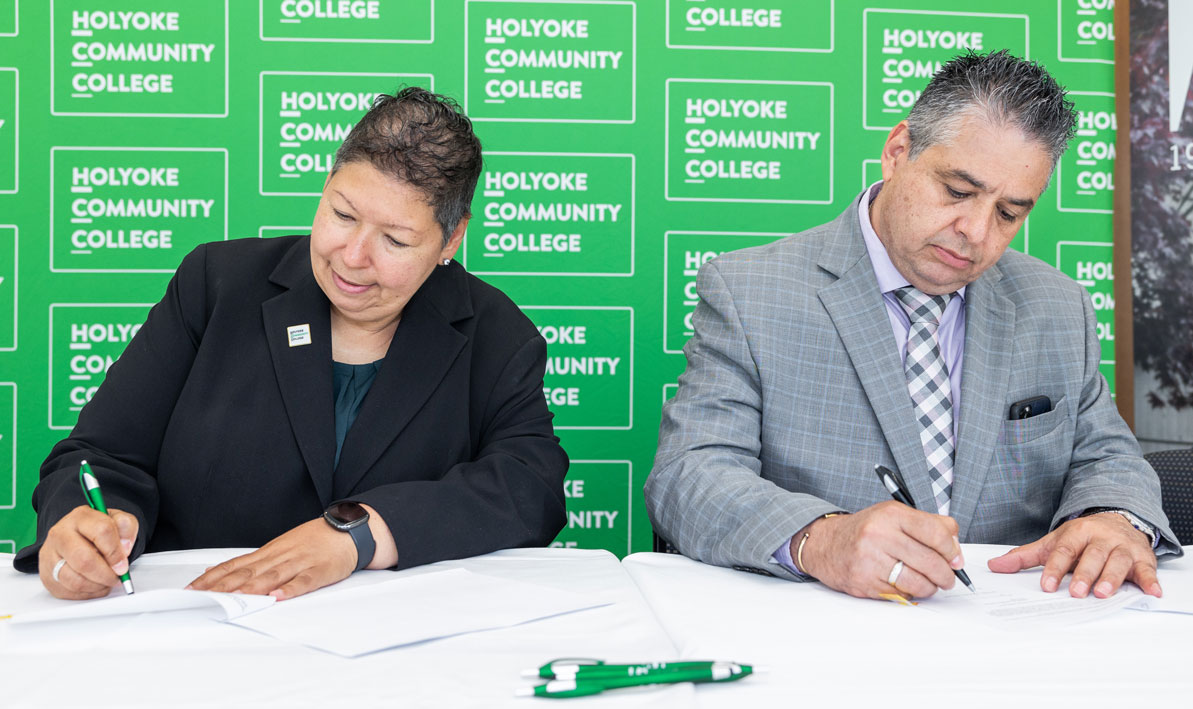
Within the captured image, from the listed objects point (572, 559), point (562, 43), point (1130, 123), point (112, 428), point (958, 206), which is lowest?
point (572, 559)

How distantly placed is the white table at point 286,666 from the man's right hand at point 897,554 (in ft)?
0.88

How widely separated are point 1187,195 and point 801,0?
118 centimetres

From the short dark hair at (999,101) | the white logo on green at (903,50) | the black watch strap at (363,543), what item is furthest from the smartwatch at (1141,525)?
the white logo on green at (903,50)

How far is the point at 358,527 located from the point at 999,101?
3.88 ft

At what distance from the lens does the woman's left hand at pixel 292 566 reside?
3.61 feet

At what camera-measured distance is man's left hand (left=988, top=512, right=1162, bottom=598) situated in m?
1.20

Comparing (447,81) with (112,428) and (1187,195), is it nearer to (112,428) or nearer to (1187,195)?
(112,428)

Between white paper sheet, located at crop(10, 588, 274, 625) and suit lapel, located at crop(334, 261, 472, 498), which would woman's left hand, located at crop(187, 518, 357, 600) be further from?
suit lapel, located at crop(334, 261, 472, 498)

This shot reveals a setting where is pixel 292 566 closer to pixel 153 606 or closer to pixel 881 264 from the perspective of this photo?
pixel 153 606

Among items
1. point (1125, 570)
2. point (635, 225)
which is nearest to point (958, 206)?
point (1125, 570)

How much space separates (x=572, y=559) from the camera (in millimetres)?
1347

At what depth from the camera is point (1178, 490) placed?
1839 millimetres

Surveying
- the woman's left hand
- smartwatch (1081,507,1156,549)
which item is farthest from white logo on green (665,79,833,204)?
the woman's left hand

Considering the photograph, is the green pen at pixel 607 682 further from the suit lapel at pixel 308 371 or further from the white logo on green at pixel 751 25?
the white logo on green at pixel 751 25
